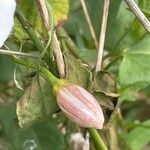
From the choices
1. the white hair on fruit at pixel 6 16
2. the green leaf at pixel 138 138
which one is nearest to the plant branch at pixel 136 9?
the white hair on fruit at pixel 6 16

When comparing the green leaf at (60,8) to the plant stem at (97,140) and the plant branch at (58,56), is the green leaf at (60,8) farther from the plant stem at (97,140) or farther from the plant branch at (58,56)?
the plant stem at (97,140)

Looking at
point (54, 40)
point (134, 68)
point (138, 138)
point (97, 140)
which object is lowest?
point (138, 138)

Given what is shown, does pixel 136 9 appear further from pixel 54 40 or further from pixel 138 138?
pixel 138 138

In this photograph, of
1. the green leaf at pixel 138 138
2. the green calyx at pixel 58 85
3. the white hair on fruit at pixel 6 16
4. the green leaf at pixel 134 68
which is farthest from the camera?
the green leaf at pixel 138 138

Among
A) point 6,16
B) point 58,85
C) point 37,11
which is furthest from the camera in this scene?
point 37,11

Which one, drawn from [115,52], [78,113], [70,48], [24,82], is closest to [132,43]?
[115,52]

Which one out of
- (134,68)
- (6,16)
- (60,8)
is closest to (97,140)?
(134,68)

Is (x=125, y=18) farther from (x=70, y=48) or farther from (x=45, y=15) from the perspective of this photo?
(x=45, y=15)
